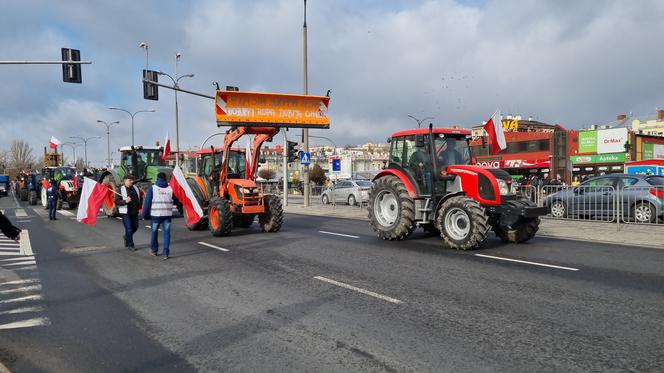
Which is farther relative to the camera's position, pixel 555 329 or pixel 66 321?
pixel 66 321

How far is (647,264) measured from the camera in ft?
26.9

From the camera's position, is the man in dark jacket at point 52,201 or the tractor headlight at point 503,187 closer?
the tractor headlight at point 503,187

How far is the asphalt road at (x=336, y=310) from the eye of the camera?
409 centimetres

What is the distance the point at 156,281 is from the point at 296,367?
4.06m

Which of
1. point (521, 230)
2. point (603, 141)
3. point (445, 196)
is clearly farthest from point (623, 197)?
point (603, 141)

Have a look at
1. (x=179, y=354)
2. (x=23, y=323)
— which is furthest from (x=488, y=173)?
(x=23, y=323)

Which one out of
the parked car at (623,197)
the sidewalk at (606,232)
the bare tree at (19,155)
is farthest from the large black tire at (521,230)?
the bare tree at (19,155)

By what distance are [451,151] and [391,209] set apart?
2.10 m

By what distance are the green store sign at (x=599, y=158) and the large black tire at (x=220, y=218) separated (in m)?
41.9

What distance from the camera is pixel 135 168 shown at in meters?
18.6

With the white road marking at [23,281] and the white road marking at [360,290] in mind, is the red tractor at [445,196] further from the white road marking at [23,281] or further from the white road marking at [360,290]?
the white road marking at [23,281]

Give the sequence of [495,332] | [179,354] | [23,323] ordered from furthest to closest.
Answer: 1. [23,323]
2. [495,332]
3. [179,354]

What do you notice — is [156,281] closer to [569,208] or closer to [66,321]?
[66,321]

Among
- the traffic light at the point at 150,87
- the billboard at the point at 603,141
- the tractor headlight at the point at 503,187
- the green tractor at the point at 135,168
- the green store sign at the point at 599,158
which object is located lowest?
the tractor headlight at the point at 503,187
